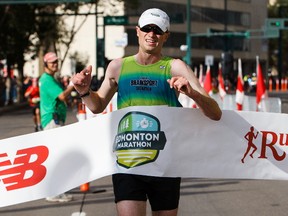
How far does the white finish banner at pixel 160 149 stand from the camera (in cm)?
505

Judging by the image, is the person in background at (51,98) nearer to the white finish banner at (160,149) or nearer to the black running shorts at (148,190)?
the white finish banner at (160,149)

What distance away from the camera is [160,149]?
4.95 m

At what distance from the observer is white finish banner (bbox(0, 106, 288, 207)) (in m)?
5.05

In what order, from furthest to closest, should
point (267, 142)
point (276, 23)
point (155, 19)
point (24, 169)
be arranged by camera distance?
point (276, 23), point (267, 142), point (24, 169), point (155, 19)

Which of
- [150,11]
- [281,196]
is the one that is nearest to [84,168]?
[150,11]

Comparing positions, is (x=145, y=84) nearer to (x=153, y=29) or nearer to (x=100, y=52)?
(x=153, y=29)

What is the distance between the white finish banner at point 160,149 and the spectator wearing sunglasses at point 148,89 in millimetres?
125

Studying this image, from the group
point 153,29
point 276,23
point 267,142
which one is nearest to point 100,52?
point 276,23

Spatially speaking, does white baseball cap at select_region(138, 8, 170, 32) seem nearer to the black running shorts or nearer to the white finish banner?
the white finish banner

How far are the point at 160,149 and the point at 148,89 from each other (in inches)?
15.2

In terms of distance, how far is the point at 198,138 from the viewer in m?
5.14

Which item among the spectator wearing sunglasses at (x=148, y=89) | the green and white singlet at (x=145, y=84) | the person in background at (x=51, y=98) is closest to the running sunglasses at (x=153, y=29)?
the spectator wearing sunglasses at (x=148, y=89)

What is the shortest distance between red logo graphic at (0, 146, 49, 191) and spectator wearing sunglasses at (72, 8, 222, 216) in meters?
0.50

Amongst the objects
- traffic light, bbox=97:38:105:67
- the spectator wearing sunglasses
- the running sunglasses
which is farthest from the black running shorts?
traffic light, bbox=97:38:105:67
